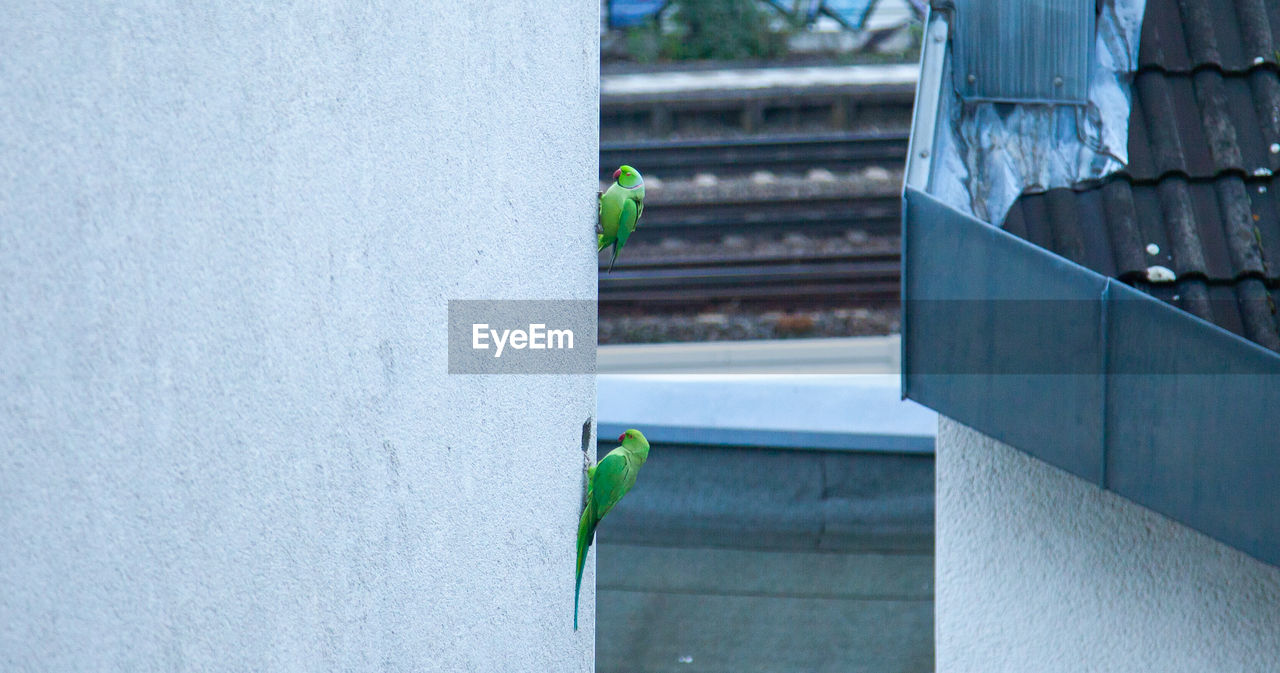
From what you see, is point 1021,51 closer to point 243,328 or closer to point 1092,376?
point 1092,376

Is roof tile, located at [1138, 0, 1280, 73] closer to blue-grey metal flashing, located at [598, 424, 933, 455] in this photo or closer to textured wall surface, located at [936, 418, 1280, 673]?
textured wall surface, located at [936, 418, 1280, 673]

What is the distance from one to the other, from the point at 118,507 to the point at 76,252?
0.36 metres

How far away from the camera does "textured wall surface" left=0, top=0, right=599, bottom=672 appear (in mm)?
1580

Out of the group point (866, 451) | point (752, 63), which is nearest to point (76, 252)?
point (866, 451)

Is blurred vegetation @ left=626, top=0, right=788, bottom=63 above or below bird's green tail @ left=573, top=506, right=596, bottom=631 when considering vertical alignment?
above

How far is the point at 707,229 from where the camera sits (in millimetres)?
10531

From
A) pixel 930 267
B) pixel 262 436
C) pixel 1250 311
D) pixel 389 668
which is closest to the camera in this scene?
pixel 262 436

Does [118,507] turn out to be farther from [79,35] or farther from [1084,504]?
[1084,504]

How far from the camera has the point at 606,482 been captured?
247cm

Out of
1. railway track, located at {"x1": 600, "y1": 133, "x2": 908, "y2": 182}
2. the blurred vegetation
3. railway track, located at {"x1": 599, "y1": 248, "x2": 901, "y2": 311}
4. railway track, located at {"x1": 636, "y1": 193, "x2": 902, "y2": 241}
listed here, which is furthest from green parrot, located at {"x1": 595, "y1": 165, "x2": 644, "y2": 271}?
the blurred vegetation

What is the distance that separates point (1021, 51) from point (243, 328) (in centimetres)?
218

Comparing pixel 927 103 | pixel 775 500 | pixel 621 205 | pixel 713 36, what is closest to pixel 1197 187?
Result: pixel 927 103

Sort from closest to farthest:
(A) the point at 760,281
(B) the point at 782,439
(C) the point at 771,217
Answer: (B) the point at 782,439
(A) the point at 760,281
(C) the point at 771,217

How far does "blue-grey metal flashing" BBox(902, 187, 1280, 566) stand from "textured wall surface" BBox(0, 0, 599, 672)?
0.95 metres
